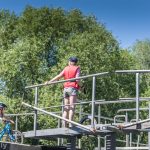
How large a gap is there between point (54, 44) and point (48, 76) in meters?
4.05

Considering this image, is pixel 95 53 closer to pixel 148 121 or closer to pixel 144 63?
pixel 144 63

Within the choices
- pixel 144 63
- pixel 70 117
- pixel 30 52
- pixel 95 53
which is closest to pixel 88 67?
pixel 95 53

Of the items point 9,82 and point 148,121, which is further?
point 9,82

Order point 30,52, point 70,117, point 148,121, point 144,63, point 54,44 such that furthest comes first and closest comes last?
point 144,63
point 54,44
point 30,52
point 70,117
point 148,121

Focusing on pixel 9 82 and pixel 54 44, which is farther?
pixel 54 44

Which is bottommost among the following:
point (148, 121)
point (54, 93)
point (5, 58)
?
point (148, 121)

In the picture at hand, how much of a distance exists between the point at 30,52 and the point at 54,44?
3.20 m

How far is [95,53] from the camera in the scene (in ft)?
124

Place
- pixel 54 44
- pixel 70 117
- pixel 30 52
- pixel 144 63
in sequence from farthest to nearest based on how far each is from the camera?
pixel 144 63 < pixel 54 44 < pixel 30 52 < pixel 70 117

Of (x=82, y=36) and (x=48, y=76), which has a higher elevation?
(x=82, y=36)

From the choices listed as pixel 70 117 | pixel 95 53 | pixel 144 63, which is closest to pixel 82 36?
pixel 95 53

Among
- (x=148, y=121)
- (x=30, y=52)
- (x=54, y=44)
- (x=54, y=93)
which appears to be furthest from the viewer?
(x=54, y=44)

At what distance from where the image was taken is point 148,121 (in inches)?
472

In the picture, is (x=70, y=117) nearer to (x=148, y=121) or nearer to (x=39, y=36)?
(x=148, y=121)
